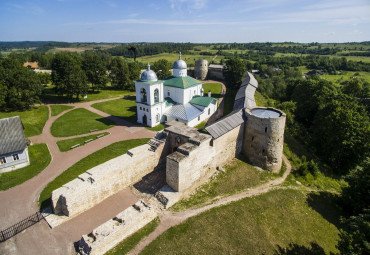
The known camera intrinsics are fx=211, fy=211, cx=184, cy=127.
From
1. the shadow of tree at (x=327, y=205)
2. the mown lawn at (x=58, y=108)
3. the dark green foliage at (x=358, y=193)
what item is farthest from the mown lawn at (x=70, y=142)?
the dark green foliage at (x=358, y=193)

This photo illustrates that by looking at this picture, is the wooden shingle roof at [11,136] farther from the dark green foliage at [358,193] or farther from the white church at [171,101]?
the dark green foliage at [358,193]

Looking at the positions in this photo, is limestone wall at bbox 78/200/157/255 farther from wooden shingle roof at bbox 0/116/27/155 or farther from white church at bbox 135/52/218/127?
white church at bbox 135/52/218/127

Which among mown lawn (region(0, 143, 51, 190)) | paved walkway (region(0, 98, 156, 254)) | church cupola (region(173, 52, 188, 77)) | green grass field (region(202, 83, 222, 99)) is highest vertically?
church cupola (region(173, 52, 188, 77))

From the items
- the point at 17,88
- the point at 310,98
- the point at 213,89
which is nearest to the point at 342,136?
the point at 310,98

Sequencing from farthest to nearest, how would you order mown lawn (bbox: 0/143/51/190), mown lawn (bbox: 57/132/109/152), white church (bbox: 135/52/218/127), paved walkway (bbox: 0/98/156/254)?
white church (bbox: 135/52/218/127) < mown lawn (bbox: 57/132/109/152) < mown lawn (bbox: 0/143/51/190) < paved walkway (bbox: 0/98/156/254)

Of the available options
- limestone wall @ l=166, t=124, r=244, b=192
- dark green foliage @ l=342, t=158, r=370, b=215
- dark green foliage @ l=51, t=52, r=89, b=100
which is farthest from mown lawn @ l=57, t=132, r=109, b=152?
dark green foliage @ l=342, t=158, r=370, b=215

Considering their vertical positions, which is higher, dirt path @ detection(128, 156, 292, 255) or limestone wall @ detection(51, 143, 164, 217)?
limestone wall @ detection(51, 143, 164, 217)

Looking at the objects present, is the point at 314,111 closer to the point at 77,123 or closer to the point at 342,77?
the point at 77,123
